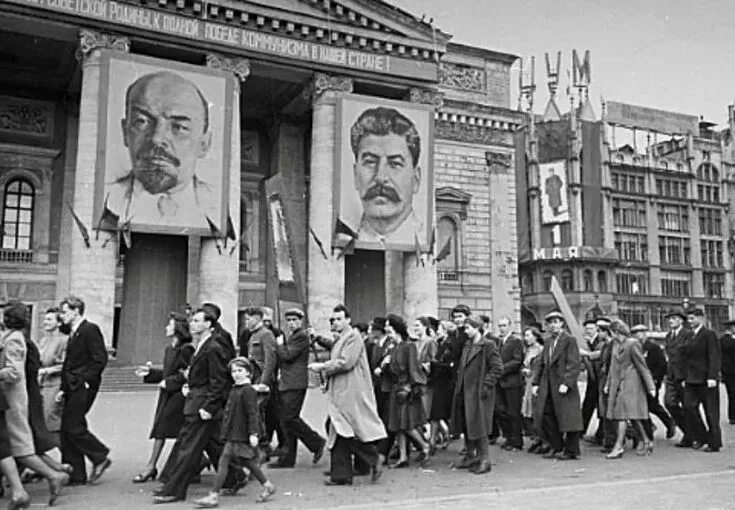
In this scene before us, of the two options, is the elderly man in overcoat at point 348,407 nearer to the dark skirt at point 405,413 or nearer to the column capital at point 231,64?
the dark skirt at point 405,413

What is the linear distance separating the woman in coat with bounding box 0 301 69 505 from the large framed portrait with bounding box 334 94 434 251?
18.3 m

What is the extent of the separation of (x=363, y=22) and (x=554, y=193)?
36185 mm

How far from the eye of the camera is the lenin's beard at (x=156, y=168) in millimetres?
22438

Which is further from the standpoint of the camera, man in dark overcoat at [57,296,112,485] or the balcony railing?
the balcony railing

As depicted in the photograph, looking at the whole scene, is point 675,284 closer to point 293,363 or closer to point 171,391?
point 293,363

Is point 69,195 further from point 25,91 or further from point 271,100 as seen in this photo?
point 271,100

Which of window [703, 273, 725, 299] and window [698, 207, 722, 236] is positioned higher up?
window [698, 207, 722, 236]

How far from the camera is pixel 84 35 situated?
2231cm

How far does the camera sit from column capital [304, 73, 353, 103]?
1029 inches

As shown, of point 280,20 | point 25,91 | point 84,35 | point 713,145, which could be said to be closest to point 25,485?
A: point 84,35

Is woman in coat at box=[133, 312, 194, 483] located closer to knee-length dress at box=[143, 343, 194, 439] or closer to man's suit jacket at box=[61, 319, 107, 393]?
knee-length dress at box=[143, 343, 194, 439]

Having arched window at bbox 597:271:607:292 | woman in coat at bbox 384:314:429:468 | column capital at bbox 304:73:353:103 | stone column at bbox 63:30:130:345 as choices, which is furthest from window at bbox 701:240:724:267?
woman in coat at bbox 384:314:429:468

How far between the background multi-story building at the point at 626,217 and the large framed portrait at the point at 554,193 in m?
0.09

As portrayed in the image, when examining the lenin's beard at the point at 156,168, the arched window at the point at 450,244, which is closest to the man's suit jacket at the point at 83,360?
the lenin's beard at the point at 156,168
